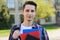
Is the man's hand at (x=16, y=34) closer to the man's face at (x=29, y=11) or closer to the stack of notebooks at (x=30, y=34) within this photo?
the stack of notebooks at (x=30, y=34)

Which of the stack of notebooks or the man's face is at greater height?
the man's face

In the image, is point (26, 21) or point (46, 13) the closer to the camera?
point (26, 21)

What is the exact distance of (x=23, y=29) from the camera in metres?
3.02

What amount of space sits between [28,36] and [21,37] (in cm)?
9

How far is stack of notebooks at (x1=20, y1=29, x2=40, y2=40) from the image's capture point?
9.80 feet

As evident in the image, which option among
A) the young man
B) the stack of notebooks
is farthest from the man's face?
the stack of notebooks

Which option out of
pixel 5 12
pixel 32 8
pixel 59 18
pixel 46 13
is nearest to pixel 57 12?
pixel 59 18

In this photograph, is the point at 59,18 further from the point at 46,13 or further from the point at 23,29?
the point at 23,29

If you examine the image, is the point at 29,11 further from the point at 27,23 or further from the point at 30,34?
the point at 30,34

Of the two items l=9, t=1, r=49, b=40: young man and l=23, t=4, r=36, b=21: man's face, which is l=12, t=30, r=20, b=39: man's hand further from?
l=23, t=4, r=36, b=21: man's face

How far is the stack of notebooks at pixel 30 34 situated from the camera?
299 cm

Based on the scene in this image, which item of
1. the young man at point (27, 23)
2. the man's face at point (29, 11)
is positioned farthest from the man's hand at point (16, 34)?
the man's face at point (29, 11)

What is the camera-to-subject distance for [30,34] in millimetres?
3004

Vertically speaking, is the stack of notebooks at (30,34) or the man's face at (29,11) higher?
the man's face at (29,11)
